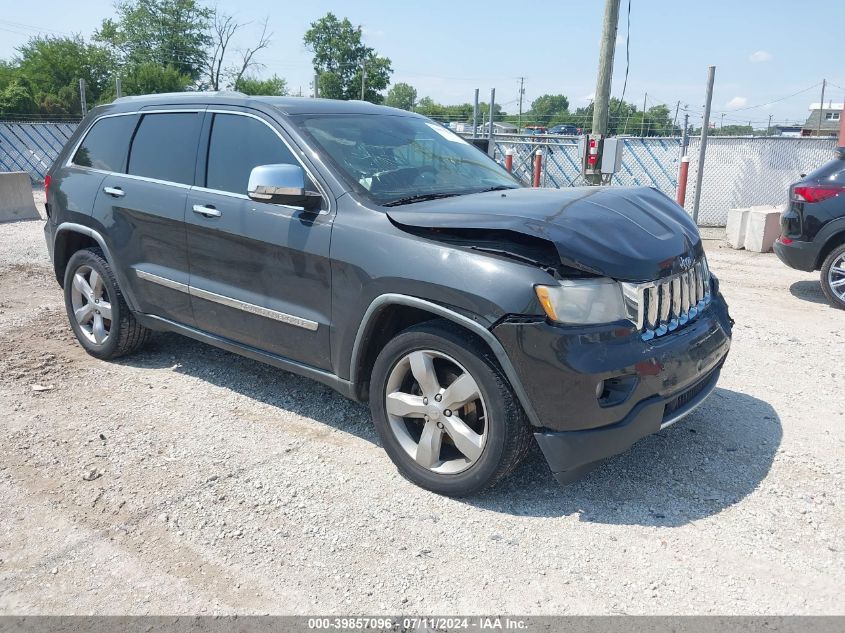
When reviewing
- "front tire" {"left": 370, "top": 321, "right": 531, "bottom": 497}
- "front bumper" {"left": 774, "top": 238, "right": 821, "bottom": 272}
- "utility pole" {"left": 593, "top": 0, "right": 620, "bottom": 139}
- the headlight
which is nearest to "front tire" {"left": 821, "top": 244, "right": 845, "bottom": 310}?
"front bumper" {"left": 774, "top": 238, "right": 821, "bottom": 272}

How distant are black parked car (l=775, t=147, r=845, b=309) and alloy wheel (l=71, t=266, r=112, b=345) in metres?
6.59

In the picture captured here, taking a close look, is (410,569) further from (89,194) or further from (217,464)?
(89,194)

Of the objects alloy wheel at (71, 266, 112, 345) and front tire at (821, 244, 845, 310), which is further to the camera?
front tire at (821, 244, 845, 310)

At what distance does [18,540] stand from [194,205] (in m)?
2.03

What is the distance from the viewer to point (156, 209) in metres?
4.45

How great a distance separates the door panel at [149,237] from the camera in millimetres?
4367

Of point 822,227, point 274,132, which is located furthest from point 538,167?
point 274,132

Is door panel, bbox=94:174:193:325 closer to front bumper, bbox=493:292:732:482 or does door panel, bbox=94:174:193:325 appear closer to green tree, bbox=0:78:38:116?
front bumper, bbox=493:292:732:482

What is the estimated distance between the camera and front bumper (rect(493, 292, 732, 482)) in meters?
2.92

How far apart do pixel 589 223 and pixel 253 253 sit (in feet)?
5.97

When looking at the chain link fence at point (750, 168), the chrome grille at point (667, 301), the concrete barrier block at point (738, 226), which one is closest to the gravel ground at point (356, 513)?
the chrome grille at point (667, 301)

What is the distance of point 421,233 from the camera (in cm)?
329

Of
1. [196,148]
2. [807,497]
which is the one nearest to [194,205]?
[196,148]

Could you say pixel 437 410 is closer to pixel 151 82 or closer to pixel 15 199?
pixel 15 199
